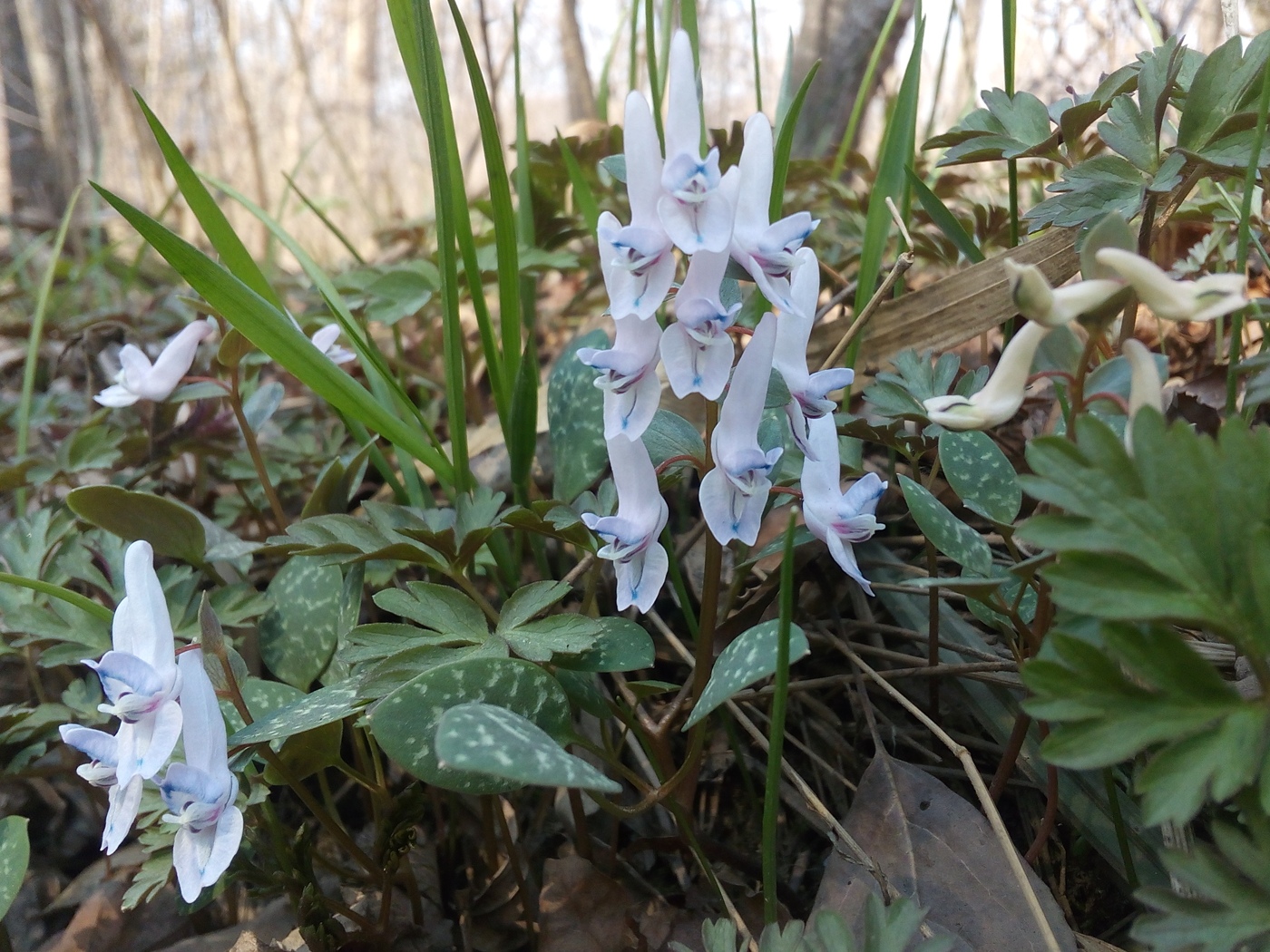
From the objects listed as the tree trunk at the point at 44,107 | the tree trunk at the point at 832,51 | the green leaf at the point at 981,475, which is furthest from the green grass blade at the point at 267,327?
the tree trunk at the point at 44,107

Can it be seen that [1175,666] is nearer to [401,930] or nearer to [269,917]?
[401,930]

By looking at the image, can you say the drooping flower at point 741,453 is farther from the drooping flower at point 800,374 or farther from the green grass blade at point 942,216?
the green grass blade at point 942,216

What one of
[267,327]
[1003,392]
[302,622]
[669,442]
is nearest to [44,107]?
[267,327]

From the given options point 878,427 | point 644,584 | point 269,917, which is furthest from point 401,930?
point 878,427

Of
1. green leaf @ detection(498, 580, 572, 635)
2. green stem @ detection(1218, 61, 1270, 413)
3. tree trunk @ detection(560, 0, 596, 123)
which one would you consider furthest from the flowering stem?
tree trunk @ detection(560, 0, 596, 123)

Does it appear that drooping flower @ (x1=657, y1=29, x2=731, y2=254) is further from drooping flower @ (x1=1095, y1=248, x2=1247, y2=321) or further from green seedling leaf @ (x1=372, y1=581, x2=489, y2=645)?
green seedling leaf @ (x1=372, y1=581, x2=489, y2=645)

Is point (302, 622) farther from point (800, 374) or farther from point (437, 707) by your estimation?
point (800, 374)

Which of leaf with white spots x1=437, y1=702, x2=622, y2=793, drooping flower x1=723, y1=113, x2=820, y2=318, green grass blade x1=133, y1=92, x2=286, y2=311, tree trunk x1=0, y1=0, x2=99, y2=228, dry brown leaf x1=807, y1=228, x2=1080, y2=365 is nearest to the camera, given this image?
leaf with white spots x1=437, y1=702, x2=622, y2=793
